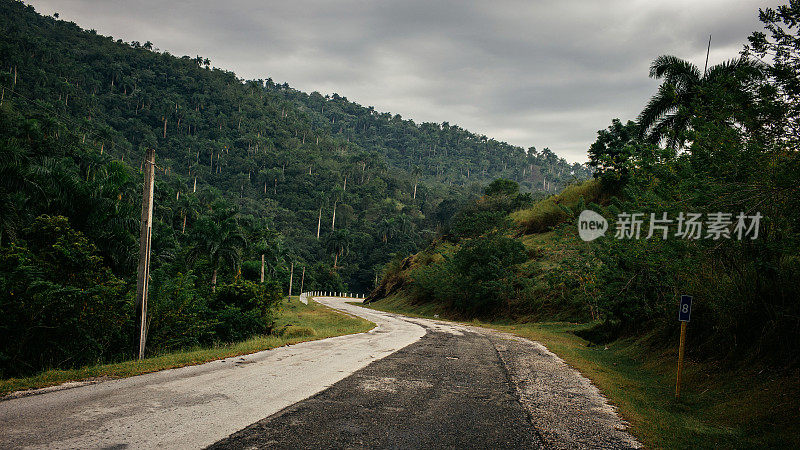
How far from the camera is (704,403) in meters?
9.05

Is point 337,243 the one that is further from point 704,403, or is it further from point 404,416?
point 404,416

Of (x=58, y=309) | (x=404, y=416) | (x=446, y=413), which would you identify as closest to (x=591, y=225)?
(x=446, y=413)

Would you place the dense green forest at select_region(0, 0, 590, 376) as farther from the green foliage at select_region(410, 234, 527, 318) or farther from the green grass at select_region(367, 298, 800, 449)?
the green foliage at select_region(410, 234, 527, 318)

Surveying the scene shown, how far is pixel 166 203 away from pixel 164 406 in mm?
70383

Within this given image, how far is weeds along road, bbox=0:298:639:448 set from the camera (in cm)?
544

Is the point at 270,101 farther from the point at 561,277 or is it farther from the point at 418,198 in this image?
A: the point at 561,277

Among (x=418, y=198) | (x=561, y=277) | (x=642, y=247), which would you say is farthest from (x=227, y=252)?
(x=418, y=198)

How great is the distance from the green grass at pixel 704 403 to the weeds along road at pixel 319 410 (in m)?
0.69

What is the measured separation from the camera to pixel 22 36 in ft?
424

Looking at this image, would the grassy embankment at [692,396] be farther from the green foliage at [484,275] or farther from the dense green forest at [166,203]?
the green foliage at [484,275]

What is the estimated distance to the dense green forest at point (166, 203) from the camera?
13805 mm

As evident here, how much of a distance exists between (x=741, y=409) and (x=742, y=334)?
3.18 meters

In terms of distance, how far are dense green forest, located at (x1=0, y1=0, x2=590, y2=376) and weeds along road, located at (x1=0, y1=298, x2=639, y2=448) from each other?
6563 millimetres

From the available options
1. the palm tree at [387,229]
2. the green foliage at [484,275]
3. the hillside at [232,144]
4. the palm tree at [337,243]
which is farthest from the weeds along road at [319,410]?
the palm tree at [387,229]
